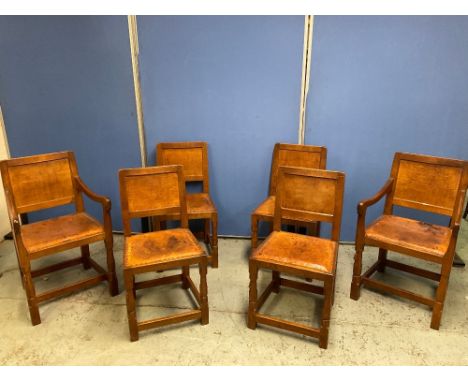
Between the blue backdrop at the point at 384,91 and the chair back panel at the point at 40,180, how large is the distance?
5.58ft

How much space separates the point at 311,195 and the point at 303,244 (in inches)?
10.9

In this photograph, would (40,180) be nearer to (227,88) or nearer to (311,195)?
(227,88)

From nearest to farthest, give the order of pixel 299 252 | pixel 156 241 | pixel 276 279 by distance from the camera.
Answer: pixel 299 252, pixel 156 241, pixel 276 279

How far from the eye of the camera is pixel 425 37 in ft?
7.86

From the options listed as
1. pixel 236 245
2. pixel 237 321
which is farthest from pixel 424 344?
pixel 236 245

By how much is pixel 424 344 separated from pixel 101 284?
6.45ft

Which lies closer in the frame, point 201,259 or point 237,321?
point 201,259

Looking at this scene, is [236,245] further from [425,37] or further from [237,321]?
[425,37]

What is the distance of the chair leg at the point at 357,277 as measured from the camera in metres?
2.19

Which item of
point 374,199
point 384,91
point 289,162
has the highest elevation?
point 384,91

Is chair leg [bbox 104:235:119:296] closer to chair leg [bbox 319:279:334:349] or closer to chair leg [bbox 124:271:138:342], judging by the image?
chair leg [bbox 124:271:138:342]

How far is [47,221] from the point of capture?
7.45 ft

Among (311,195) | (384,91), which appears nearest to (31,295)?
(311,195)

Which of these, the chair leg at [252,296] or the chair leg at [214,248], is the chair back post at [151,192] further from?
the chair leg at [252,296]
